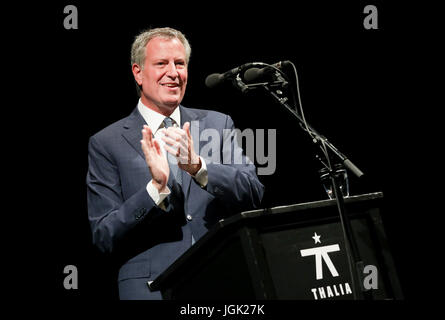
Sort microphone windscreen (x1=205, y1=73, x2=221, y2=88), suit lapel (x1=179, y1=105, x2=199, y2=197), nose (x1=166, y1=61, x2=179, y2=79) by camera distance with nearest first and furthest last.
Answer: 1. microphone windscreen (x1=205, y1=73, x2=221, y2=88)
2. suit lapel (x1=179, y1=105, x2=199, y2=197)
3. nose (x1=166, y1=61, x2=179, y2=79)

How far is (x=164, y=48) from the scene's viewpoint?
268 centimetres

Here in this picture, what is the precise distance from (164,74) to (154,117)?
22 centimetres

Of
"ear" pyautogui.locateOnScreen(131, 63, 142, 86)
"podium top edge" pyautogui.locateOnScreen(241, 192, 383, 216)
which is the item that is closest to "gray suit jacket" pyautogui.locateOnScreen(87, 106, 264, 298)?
"ear" pyautogui.locateOnScreen(131, 63, 142, 86)

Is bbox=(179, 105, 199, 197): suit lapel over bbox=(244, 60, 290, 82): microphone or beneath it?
beneath

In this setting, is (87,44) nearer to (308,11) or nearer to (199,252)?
(308,11)

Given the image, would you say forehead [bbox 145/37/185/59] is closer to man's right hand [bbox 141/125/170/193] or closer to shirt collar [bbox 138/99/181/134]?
shirt collar [bbox 138/99/181/134]

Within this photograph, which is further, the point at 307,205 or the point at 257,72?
the point at 257,72

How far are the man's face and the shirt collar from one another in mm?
22

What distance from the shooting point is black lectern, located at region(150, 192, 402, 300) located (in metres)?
1.72

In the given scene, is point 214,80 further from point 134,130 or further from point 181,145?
point 134,130

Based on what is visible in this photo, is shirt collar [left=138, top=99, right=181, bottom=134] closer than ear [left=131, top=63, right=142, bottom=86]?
Yes

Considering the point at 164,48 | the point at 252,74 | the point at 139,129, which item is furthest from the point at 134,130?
the point at 252,74
